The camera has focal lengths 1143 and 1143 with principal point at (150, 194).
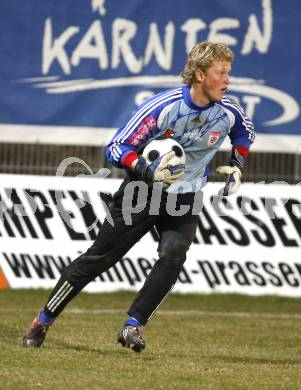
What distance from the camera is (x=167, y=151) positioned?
23.7 feet

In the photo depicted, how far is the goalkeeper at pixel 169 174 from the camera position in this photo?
7418 millimetres

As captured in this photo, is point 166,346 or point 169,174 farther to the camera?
point 166,346

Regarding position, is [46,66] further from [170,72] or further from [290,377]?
[290,377]

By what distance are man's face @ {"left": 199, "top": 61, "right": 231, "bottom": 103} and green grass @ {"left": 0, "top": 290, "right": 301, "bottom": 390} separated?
1.76 m

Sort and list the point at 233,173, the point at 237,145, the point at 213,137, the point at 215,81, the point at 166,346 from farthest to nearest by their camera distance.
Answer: the point at 166,346, the point at 237,145, the point at 233,173, the point at 213,137, the point at 215,81

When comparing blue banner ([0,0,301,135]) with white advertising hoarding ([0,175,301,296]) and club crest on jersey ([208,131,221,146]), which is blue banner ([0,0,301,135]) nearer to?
white advertising hoarding ([0,175,301,296])

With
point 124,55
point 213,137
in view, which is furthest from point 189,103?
point 124,55

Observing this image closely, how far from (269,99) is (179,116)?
23.0 feet

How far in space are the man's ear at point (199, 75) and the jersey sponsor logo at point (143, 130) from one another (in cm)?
40

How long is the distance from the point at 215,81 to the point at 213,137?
1.34 ft

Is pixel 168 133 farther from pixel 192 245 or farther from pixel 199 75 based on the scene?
pixel 192 245

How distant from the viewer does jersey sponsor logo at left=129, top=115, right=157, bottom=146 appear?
7.40 meters

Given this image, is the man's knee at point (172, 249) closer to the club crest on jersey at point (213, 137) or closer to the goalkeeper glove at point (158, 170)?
the goalkeeper glove at point (158, 170)

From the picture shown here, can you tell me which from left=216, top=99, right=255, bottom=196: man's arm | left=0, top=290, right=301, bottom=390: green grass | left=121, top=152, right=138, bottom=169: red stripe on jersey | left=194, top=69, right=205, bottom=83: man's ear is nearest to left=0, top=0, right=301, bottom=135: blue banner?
left=0, top=290, right=301, bottom=390: green grass
